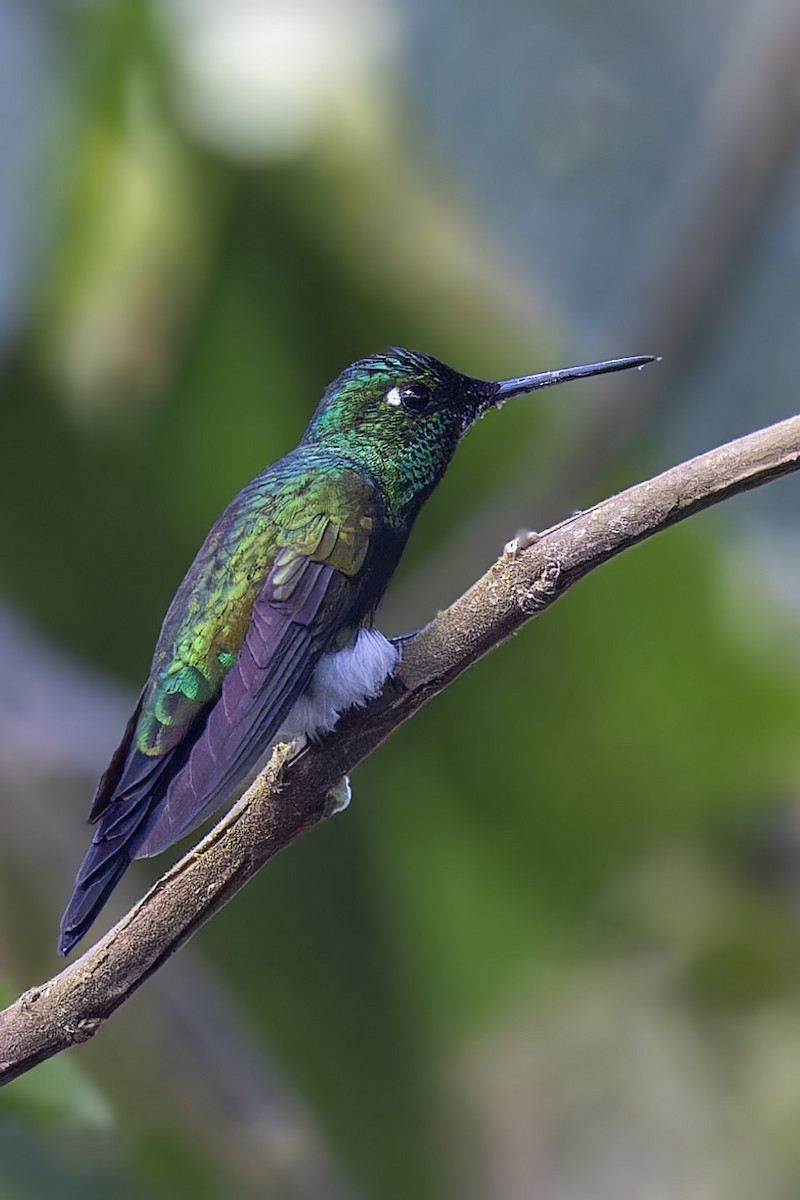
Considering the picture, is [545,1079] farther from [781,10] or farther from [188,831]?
[188,831]

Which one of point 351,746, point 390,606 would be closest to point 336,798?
point 351,746

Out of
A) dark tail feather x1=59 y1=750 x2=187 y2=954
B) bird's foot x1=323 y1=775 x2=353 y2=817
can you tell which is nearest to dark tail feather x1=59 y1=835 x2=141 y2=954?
dark tail feather x1=59 y1=750 x2=187 y2=954

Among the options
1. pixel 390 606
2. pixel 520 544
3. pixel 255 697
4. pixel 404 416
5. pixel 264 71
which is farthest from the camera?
pixel 264 71

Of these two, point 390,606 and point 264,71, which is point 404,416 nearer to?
point 390,606

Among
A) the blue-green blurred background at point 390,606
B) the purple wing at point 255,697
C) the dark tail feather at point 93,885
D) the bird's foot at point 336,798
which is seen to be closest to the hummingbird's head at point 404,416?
the purple wing at point 255,697

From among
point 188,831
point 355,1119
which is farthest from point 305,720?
point 355,1119

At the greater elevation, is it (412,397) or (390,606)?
(390,606)
